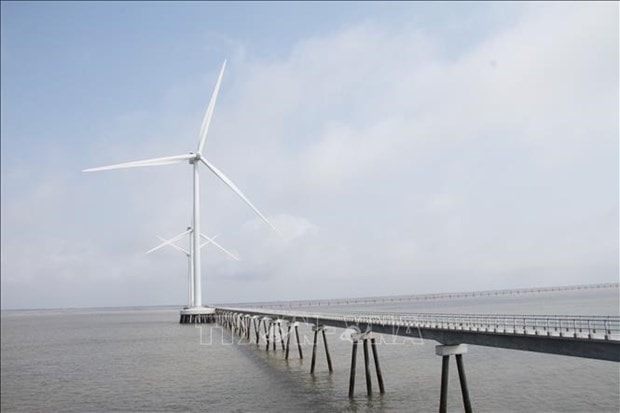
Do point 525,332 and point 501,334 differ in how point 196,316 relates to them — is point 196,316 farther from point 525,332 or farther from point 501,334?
point 525,332

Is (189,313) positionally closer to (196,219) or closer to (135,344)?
(196,219)

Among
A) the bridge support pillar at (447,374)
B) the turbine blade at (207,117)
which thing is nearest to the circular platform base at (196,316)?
the turbine blade at (207,117)

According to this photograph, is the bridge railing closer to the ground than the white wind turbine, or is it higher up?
closer to the ground

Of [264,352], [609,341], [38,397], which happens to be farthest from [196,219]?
[609,341]

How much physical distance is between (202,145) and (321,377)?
Answer: 67653mm

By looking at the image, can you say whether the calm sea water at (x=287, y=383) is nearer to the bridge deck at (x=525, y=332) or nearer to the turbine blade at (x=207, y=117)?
the bridge deck at (x=525, y=332)

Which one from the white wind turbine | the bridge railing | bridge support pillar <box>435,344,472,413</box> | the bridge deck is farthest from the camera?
the white wind turbine

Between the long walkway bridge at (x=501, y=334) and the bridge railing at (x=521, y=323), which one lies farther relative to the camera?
the bridge railing at (x=521, y=323)

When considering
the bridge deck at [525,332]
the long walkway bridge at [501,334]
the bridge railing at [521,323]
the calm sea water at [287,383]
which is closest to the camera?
the bridge deck at [525,332]

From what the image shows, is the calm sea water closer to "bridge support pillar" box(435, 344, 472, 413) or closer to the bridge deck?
"bridge support pillar" box(435, 344, 472, 413)

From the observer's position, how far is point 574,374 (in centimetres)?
5050

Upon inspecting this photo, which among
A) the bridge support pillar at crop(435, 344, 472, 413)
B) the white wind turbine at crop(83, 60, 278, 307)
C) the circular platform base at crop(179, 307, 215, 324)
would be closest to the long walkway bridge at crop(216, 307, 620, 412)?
the bridge support pillar at crop(435, 344, 472, 413)

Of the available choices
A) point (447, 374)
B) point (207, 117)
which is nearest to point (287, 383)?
point (447, 374)

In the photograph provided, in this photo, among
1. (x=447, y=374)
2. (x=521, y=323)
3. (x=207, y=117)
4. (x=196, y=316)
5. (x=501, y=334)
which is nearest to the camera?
(x=501, y=334)
